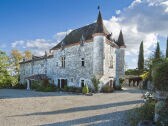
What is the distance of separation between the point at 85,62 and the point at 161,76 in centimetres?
2355

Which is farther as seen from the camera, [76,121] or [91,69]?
[91,69]

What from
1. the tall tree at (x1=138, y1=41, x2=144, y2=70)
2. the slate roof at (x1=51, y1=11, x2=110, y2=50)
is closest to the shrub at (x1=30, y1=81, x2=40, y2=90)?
the slate roof at (x1=51, y1=11, x2=110, y2=50)

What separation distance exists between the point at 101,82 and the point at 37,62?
1751 centimetres

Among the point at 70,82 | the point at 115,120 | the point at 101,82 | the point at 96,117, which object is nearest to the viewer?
the point at 115,120

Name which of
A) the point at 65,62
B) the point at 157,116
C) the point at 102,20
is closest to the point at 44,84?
the point at 65,62

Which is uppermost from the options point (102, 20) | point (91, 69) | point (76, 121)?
point (102, 20)

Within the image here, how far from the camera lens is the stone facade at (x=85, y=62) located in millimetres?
31000

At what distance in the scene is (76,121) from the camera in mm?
11953

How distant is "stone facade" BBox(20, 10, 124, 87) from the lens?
102 ft

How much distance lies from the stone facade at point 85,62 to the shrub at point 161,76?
21650 mm

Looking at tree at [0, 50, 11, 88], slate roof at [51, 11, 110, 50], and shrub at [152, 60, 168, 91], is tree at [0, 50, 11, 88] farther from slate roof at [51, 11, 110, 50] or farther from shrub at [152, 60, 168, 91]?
shrub at [152, 60, 168, 91]

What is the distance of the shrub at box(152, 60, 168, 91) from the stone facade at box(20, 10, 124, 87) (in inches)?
852

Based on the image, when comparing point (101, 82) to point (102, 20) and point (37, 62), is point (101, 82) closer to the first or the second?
point (102, 20)

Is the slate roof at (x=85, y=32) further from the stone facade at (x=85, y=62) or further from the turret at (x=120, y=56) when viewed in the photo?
the turret at (x=120, y=56)
